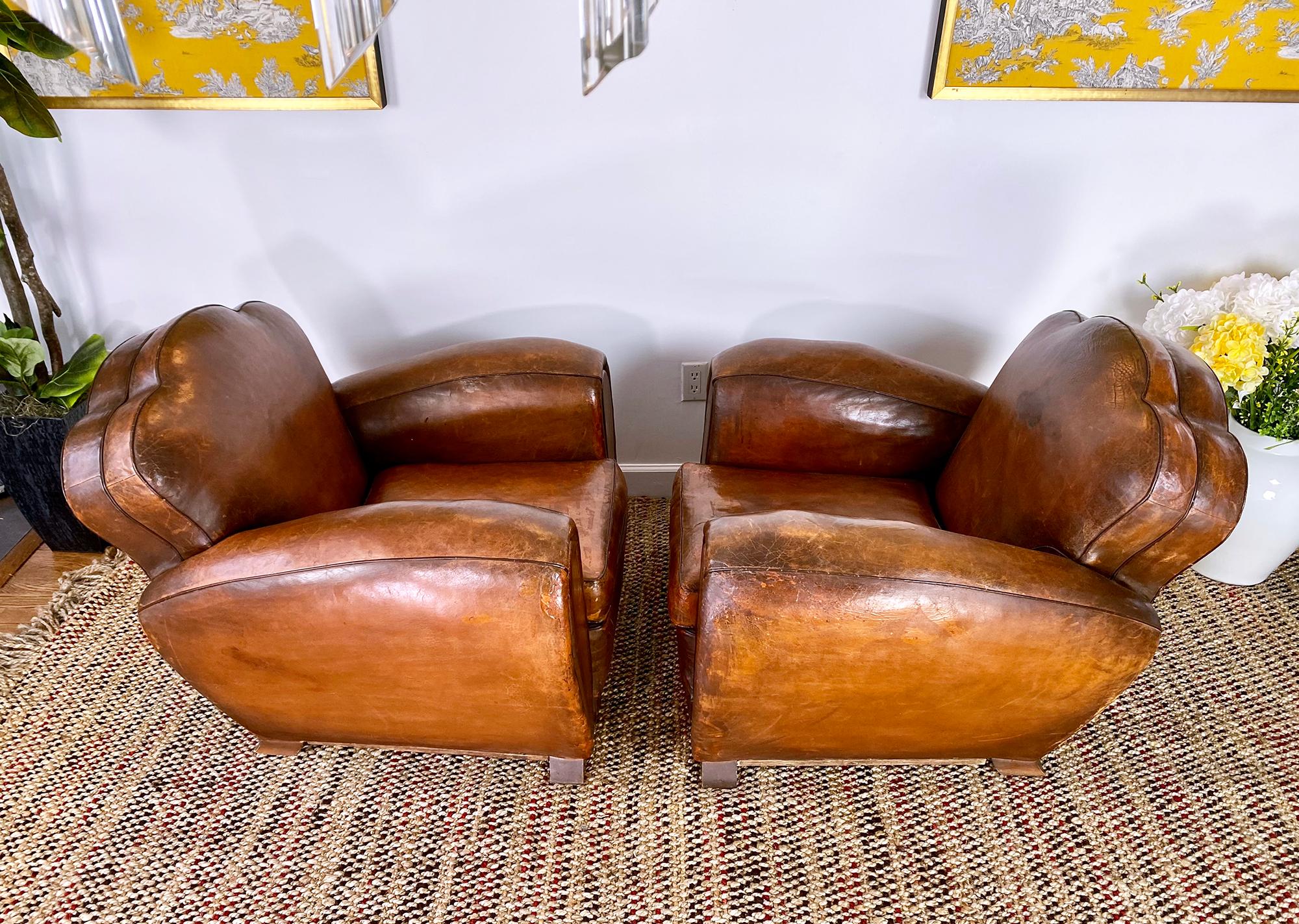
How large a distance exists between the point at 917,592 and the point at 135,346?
129cm

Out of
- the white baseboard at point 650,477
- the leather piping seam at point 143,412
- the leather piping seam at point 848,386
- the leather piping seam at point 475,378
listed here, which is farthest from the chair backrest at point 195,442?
the white baseboard at point 650,477

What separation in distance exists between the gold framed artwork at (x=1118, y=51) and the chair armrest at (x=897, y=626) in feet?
3.64

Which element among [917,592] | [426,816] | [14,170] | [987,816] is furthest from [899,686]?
[14,170]

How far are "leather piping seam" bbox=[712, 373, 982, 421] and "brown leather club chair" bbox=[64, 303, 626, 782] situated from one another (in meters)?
0.41

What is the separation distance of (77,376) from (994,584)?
1985 millimetres

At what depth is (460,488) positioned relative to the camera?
164cm

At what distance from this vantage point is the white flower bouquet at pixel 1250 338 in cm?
165

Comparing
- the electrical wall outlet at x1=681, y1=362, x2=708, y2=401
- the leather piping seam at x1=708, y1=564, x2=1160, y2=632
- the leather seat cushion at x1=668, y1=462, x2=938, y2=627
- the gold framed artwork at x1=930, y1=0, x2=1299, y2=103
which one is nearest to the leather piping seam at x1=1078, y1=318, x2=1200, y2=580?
the leather piping seam at x1=708, y1=564, x2=1160, y2=632

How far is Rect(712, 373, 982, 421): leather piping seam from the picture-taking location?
66.9 inches

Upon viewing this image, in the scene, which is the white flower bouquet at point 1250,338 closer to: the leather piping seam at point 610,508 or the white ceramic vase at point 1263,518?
the white ceramic vase at point 1263,518

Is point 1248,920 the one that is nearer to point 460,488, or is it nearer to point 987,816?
point 987,816

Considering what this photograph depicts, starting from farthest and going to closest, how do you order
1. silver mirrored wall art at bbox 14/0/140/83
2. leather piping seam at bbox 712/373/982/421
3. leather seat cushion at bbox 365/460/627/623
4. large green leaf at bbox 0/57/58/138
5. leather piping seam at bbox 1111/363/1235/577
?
leather piping seam at bbox 712/373/982/421, large green leaf at bbox 0/57/58/138, leather seat cushion at bbox 365/460/627/623, leather piping seam at bbox 1111/363/1235/577, silver mirrored wall art at bbox 14/0/140/83

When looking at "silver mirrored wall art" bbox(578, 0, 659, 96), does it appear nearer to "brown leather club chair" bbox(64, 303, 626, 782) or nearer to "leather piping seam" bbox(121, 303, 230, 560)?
"brown leather club chair" bbox(64, 303, 626, 782)

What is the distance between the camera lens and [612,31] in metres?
0.70
